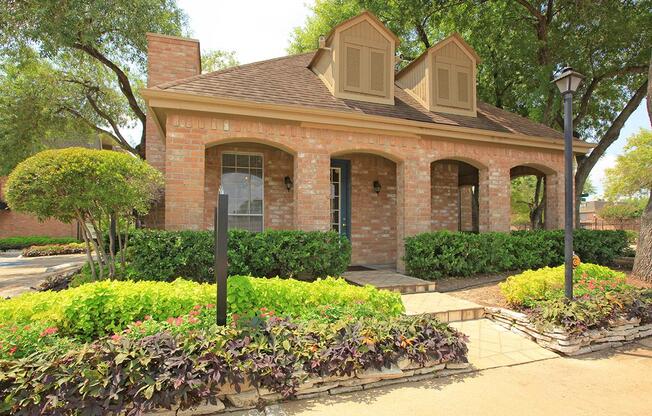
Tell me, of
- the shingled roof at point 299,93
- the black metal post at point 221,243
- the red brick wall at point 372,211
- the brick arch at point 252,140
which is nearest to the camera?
the black metal post at point 221,243

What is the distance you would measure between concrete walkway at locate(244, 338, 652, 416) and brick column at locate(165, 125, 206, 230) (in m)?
4.50

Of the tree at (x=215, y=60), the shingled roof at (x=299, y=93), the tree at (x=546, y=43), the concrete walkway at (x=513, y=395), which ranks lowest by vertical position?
the concrete walkway at (x=513, y=395)

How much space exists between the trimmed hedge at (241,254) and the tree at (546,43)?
10039 millimetres

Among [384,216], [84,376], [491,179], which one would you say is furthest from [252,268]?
[491,179]

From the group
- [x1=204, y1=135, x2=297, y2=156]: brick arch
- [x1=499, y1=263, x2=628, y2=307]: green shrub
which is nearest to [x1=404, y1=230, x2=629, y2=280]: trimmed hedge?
[x1=499, y1=263, x2=628, y2=307]: green shrub

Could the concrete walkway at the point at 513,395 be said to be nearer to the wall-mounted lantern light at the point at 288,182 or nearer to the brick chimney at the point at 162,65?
the wall-mounted lantern light at the point at 288,182

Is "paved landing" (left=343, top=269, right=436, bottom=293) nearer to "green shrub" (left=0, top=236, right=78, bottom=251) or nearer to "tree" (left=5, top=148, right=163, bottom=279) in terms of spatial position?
"tree" (left=5, top=148, right=163, bottom=279)

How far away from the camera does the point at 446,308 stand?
18.4 feet

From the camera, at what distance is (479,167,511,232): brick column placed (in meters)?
9.80

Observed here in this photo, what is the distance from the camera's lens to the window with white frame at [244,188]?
8.59 meters

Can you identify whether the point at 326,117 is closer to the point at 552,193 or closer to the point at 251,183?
the point at 251,183

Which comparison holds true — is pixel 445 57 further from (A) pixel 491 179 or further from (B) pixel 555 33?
(B) pixel 555 33

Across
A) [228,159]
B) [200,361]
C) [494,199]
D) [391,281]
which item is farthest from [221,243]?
[494,199]

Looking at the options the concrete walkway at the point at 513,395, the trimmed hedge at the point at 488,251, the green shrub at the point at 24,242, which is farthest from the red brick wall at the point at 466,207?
the green shrub at the point at 24,242
